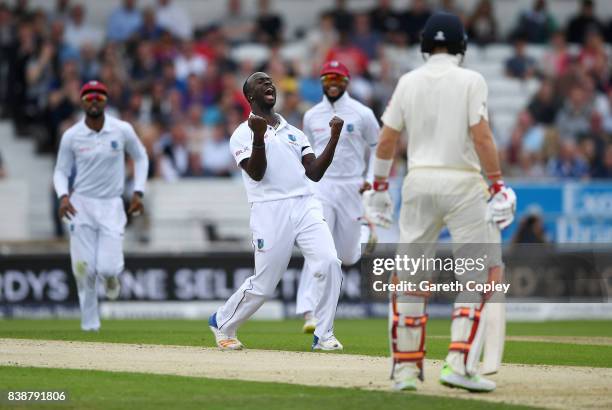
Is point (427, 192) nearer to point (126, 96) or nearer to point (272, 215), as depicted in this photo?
point (272, 215)

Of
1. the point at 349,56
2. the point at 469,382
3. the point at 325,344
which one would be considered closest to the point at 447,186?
the point at 469,382

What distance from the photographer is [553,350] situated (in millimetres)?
14016

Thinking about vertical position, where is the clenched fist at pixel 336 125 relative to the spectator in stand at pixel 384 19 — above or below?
below

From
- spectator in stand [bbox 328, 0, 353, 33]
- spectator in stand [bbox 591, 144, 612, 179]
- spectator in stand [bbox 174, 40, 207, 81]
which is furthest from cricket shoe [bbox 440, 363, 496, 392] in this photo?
spectator in stand [bbox 328, 0, 353, 33]

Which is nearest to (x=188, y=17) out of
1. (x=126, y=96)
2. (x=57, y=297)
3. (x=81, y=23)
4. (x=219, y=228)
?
(x=81, y=23)

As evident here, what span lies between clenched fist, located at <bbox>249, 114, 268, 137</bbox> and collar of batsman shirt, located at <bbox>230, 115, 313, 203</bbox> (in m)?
0.45

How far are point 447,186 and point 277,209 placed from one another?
2.85 meters

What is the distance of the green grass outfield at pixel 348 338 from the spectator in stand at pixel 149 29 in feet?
28.6

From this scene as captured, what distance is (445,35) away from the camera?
9.76 m

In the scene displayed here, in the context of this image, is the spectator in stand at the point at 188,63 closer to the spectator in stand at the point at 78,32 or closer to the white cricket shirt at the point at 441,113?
the spectator in stand at the point at 78,32

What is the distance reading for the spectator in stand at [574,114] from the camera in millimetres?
26797

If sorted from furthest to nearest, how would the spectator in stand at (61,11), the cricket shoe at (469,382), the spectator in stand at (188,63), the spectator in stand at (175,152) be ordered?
the spectator in stand at (61,11) < the spectator in stand at (188,63) < the spectator in stand at (175,152) < the cricket shoe at (469,382)

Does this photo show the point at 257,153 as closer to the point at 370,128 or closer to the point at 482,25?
the point at 370,128

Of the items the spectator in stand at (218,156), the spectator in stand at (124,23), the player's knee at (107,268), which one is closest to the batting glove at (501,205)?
the player's knee at (107,268)
